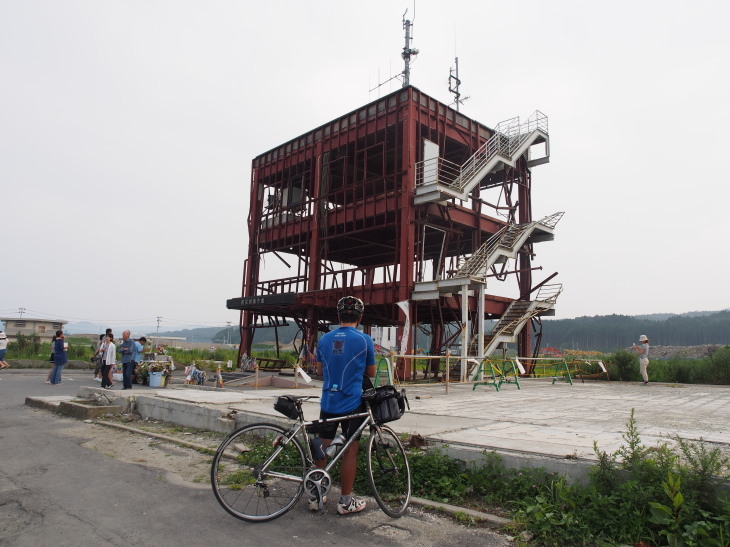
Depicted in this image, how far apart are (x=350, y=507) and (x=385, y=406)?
95 cm

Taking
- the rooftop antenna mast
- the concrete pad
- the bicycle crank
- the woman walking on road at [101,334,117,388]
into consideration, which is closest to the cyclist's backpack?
the bicycle crank

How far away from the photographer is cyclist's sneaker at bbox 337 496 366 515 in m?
4.52

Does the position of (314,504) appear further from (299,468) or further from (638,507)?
(638,507)

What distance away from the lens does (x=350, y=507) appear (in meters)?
4.54

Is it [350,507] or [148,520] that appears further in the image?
[350,507]

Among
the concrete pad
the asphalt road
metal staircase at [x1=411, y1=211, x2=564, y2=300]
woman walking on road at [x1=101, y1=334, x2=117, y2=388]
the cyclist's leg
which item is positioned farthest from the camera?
metal staircase at [x1=411, y1=211, x2=564, y2=300]

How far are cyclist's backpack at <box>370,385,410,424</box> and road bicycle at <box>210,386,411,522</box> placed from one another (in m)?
0.01

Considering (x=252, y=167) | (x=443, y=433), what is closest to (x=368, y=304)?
(x=252, y=167)

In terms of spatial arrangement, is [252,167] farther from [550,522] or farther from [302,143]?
[550,522]

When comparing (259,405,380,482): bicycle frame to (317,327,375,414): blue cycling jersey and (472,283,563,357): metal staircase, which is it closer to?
(317,327,375,414): blue cycling jersey

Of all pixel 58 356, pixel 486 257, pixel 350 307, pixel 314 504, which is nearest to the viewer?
pixel 314 504

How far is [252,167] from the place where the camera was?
109 feet

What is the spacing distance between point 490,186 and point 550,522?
25.9 m

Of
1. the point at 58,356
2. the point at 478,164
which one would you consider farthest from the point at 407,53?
the point at 58,356
